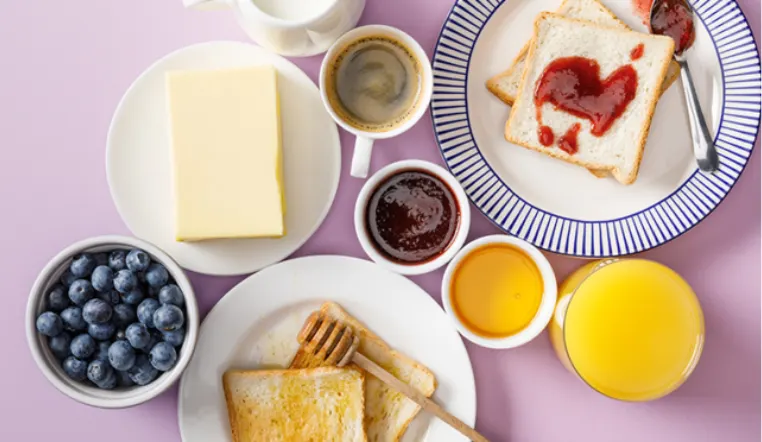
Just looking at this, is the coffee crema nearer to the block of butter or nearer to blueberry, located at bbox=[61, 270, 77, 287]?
the block of butter

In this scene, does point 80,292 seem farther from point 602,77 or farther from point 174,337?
point 602,77

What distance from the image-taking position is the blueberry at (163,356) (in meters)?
1.27

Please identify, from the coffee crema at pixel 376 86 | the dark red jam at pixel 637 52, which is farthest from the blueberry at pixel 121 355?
the dark red jam at pixel 637 52

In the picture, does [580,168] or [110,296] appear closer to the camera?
[110,296]

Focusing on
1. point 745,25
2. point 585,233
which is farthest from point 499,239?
point 745,25

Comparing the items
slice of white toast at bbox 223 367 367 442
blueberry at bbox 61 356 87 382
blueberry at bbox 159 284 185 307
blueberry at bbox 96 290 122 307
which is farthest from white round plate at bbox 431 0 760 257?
blueberry at bbox 61 356 87 382

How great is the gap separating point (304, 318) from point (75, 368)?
42 cm

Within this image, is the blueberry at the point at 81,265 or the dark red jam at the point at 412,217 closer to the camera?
the blueberry at the point at 81,265

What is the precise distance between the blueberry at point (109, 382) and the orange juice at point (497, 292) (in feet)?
2.12

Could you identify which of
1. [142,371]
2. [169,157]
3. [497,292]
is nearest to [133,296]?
[142,371]

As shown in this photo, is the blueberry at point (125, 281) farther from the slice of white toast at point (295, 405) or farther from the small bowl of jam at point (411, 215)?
the small bowl of jam at point (411, 215)

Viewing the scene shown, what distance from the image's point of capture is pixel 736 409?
4.88ft

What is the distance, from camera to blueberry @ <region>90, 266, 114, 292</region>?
4.19 ft

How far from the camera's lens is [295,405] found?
1.41m
